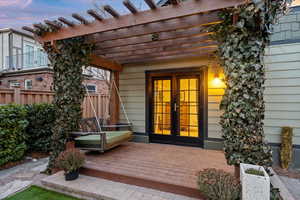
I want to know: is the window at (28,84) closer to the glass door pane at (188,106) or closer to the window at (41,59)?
the window at (41,59)

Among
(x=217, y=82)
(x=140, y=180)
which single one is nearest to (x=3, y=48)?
(x=140, y=180)

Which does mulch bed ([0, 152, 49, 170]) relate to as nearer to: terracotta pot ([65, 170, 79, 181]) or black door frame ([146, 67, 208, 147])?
terracotta pot ([65, 170, 79, 181])

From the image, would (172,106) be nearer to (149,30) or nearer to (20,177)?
(149,30)

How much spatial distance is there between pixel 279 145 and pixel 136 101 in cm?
395

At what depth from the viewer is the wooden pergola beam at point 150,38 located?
2.70 metres

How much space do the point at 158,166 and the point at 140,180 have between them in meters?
→ 0.53

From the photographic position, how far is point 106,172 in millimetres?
2770

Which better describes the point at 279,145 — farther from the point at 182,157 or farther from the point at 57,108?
the point at 57,108

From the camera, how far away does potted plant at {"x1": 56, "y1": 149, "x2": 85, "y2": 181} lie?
103 inches

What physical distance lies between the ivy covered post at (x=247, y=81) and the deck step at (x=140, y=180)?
81 cm

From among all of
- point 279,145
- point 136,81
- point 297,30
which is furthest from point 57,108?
point 297,30

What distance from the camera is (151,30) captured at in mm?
2617

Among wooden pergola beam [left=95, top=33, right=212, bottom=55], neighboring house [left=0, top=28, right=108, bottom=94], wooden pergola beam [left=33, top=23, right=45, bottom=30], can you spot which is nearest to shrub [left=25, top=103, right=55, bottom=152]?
wooden pergola beam [left=33, top=23, right=45, bottom=30]

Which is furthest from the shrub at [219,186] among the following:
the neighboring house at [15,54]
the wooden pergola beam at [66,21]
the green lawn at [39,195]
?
the neighboring house at [15,54]
